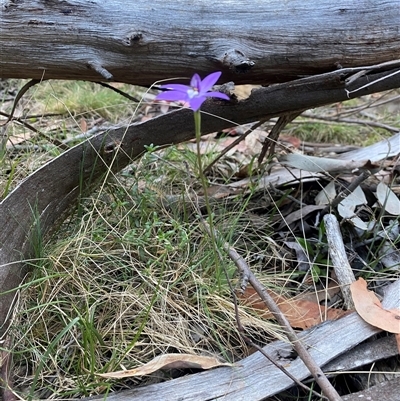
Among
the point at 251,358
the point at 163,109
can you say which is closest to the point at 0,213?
the point at 251,358

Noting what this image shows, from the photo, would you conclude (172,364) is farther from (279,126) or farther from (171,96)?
(279,126)

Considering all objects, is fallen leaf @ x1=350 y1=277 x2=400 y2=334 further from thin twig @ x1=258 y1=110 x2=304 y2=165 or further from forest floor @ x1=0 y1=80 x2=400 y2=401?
thin twig @ x1=258 y1=110 x2=304 y2=165

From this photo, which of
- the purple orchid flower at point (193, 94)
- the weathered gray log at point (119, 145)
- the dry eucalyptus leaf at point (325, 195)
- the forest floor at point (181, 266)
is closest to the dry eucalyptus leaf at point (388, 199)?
the forest floor at point (181, 266)

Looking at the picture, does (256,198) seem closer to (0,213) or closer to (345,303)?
(345,303)

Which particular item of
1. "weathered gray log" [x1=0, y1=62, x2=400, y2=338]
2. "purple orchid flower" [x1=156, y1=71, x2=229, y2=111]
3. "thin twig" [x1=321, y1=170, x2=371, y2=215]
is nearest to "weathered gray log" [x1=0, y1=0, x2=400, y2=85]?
"weathered gray log" [x1=0, y1=62, x2=400, y2=338]

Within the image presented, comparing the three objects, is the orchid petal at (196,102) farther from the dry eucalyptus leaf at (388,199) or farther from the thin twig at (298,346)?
the dry eucalyptus leaf at (388,199)
